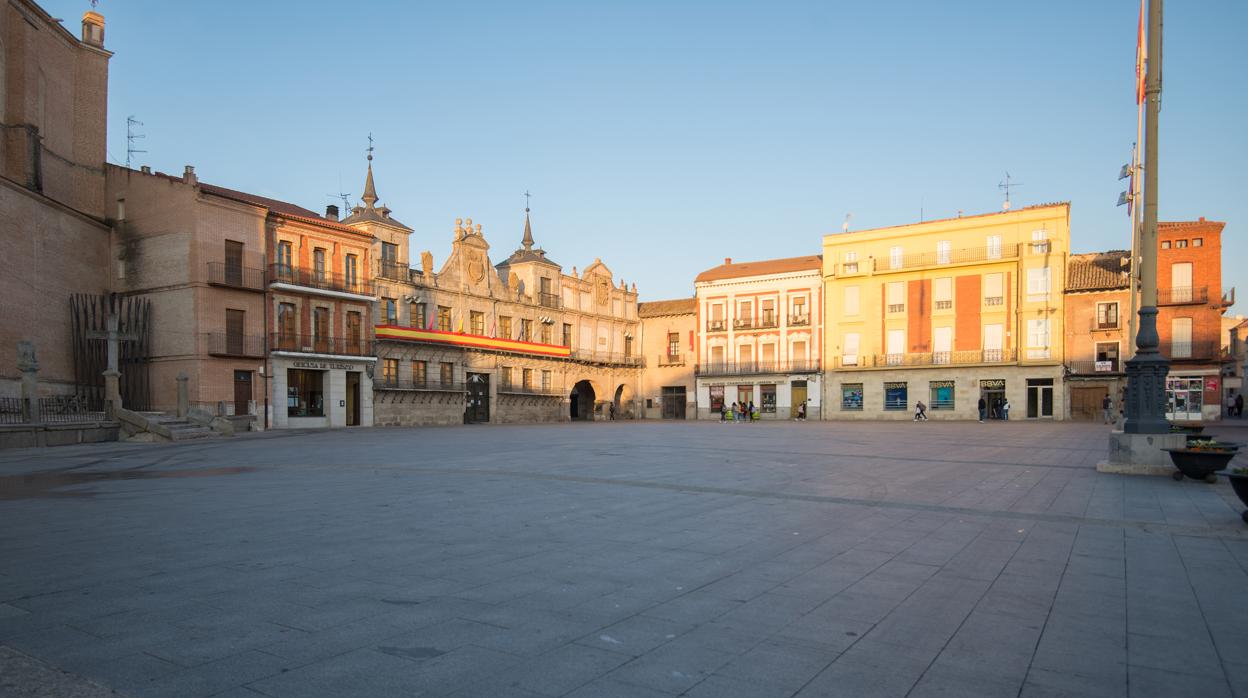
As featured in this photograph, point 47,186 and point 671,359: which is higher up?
point 47,186

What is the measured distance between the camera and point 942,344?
1887 inches

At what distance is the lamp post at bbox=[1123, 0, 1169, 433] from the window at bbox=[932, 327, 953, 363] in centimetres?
3642

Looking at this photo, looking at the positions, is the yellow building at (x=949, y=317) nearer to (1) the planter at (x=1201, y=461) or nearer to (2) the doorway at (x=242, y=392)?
(2) the doorway at (x=242, y=392)

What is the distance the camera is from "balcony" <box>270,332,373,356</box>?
34969 mm

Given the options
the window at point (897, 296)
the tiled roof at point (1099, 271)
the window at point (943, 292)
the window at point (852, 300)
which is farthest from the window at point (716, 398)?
the tiled roof at point (1099, 271)

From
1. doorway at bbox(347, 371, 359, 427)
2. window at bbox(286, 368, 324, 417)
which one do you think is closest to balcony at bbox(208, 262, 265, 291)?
window at bbox(286, 368, 324, 417)

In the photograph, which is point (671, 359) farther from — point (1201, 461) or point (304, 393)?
point (1201, 461)

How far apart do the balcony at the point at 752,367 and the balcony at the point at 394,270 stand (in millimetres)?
24890

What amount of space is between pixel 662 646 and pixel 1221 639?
3.23 metres

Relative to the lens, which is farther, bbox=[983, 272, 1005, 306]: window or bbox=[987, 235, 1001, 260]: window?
bbox=[987, 235, 1001, 260]: window

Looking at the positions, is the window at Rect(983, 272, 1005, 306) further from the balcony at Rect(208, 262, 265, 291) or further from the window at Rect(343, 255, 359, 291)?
the balcony at Rect(208, 262, 265, 291)

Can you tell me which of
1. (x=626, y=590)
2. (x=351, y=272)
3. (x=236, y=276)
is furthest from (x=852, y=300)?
(x=626, y=590)

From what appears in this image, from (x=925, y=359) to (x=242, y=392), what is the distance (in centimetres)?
3989

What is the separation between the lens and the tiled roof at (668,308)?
197 feet
